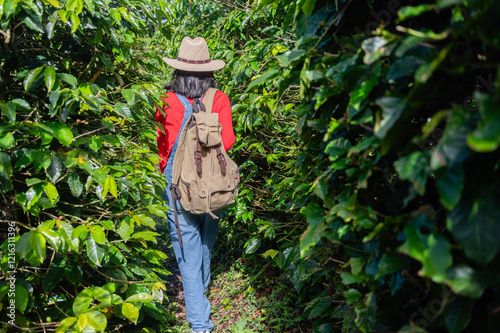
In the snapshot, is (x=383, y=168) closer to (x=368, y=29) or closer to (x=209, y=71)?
(x=368, y=29)

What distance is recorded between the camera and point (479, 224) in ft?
2.47

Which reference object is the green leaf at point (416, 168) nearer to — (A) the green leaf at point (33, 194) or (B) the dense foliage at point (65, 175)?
(B) the dense foliage at point (65, 175)

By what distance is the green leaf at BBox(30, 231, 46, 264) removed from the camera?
1416 millimetres

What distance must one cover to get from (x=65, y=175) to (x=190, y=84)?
4.68 feet

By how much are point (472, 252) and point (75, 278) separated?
1.76m

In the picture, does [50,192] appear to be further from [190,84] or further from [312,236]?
[190,84]

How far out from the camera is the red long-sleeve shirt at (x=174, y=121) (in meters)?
2.68

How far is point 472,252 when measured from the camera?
75cm

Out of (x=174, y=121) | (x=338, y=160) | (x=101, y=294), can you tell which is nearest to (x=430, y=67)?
(x=338, y=160)

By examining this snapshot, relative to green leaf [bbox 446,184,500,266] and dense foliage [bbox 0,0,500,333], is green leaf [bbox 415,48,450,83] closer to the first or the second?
dense foliage [bbox 0,0,500,333]

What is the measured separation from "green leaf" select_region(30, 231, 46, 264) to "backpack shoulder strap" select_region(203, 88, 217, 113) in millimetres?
1614

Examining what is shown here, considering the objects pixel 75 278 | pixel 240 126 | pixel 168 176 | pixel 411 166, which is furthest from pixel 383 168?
pixel 240 126

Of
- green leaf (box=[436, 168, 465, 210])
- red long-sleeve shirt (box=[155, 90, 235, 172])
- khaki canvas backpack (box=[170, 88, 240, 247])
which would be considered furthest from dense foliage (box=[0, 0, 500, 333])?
khaki canvas backpack (box=[170, 88, 240, 247])

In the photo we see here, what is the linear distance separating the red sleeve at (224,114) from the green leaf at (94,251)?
151cm
